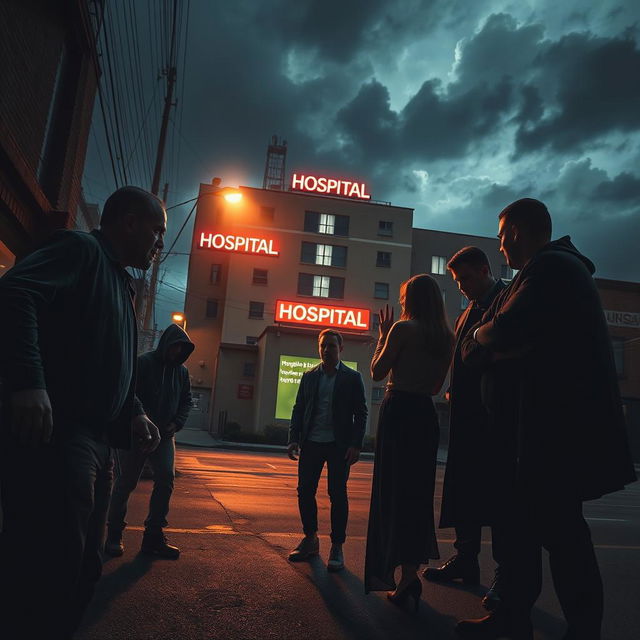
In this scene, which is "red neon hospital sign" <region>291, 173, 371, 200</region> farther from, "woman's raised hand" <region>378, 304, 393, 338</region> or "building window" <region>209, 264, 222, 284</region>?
"woman's raised hand" <region>378, 304, 393, 338</region>

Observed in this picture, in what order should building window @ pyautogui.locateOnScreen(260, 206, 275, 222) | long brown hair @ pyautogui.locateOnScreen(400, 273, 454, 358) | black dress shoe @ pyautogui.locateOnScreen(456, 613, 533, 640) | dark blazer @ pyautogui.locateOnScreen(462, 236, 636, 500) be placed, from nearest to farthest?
dark blazer @ pyautogui.locateOnScreen(462, 236, 636, 500) < black dress shoe @ pyautogui.locateOnScreen(456, 613, 533, 640) < long brown hair @ pyautogui.locateOnScreen(400, 273, 454, 358) < building window @ pyautogui.locateOnScreen(260, 206, 275, 222)

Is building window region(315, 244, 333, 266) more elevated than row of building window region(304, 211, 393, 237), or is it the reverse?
row of building window region(304, 211, 393, 237)

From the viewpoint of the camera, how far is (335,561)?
4227mm

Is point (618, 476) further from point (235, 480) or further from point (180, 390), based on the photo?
point (235, 480)

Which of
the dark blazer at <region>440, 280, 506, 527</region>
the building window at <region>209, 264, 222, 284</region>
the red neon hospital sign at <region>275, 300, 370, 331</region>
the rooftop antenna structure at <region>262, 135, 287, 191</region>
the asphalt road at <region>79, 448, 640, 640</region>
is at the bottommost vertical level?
the asphalt road at <region>79, 448, 640, 640</region>

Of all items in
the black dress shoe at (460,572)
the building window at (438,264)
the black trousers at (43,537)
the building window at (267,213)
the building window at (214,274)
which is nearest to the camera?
the black trousers at (43,537)

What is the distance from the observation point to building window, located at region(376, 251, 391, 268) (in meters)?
41.5

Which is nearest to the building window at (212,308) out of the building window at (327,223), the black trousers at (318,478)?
the building window at (327,223)

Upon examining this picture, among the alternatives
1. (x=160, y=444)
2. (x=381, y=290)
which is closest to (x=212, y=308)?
(x=381, y=290)

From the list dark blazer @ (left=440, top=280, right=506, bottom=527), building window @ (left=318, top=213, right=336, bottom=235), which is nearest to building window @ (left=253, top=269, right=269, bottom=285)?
building window @ (left=318, top=213, right=336, bottom=235)

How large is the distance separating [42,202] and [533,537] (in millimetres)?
7035

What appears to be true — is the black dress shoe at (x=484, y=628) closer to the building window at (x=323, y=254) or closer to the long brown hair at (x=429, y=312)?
the long brown hair at (x=429, y=312)

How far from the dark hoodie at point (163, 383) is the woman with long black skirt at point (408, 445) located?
210 centimetres

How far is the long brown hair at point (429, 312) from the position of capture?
378cm
